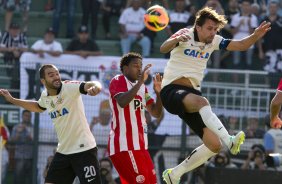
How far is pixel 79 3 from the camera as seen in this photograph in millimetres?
22406

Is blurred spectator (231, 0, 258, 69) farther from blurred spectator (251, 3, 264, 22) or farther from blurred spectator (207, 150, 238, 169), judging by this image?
blurred spectator (207, 150, 238, 169)

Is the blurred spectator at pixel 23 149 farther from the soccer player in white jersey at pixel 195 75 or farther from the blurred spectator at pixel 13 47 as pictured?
the soccer player in white jersey at pixel 195 75

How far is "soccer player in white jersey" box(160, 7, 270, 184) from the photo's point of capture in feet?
37.3

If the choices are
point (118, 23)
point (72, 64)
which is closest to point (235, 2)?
point (118, 23)

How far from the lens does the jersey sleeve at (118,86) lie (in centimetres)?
1180

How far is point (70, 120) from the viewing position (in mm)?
12172

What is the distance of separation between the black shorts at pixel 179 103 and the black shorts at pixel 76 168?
129 centimetres

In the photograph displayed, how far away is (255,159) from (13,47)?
6107mm

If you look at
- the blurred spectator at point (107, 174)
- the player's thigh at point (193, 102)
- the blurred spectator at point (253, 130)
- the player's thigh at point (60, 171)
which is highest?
the player's thigh at point (193, 102)

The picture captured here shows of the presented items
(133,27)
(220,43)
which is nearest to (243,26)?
(133,27)

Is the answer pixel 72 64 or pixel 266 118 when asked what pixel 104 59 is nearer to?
pixel 72 64

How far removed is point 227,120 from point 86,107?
2.83m

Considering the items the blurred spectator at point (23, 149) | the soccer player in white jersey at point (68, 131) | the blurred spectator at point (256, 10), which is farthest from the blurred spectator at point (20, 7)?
the soccer player in white jersey at point (68, 131)

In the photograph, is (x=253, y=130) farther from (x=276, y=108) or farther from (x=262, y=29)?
(x=262, y=29)
